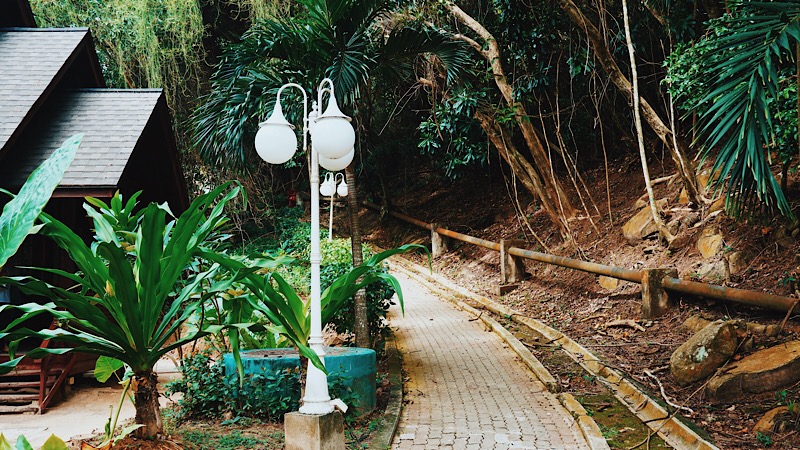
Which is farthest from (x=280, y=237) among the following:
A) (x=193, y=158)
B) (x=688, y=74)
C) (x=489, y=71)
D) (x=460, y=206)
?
(x=688, y=74)

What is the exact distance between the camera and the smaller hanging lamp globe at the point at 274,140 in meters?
4.88

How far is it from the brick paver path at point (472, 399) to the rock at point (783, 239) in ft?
11.0

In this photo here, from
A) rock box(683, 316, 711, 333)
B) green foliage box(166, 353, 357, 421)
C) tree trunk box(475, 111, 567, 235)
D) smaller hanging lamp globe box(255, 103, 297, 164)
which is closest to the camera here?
smaller hanging lamp globe box(255, 103, 297, 164)

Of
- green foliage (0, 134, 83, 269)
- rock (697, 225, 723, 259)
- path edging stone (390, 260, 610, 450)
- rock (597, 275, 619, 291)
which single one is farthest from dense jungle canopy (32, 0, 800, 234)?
green foliage (0, 134, 83, 269)

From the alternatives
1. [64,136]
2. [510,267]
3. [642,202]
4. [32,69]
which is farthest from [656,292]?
[32,69]

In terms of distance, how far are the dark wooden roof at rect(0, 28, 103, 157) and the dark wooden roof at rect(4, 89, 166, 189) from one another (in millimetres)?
492

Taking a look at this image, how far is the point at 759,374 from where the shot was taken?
5527 millimetres

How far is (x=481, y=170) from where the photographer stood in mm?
19734

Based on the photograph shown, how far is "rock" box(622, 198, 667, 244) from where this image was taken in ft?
34.4

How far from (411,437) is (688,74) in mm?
5721

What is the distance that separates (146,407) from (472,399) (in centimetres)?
346

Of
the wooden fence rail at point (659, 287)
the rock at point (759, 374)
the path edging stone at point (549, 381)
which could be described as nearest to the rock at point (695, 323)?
the wooden fence rail at point (659, 287)

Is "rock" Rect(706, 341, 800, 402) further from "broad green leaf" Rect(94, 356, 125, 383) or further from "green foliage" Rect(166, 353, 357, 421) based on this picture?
"broad green leaf" Rect(94, 356, 125, 383)

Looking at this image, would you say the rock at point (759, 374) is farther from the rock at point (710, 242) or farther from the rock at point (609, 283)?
the rock at point (609, 283)
